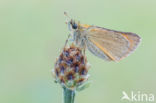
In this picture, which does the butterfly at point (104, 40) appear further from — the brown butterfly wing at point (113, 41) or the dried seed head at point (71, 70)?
the dried seed head at point (71, 70)

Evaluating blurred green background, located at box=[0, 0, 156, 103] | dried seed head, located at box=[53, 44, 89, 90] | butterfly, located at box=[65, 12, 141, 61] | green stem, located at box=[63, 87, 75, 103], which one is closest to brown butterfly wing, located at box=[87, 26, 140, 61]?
butterfly, located at box=[65, 12, 141, 61]

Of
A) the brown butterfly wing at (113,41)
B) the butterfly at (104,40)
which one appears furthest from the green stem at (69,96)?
the brown butterfly wing at (113,41)

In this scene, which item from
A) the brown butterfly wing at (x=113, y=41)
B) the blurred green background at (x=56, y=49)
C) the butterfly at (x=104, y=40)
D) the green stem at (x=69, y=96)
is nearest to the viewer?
the green stem at (x=69, y=96)

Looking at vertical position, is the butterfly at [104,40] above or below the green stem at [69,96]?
above

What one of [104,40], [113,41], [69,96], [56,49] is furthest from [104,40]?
[56,49]

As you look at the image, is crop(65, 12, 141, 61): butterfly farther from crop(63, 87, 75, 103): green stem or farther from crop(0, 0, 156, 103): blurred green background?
crop(0, 0, 156, 103): blurred green background
